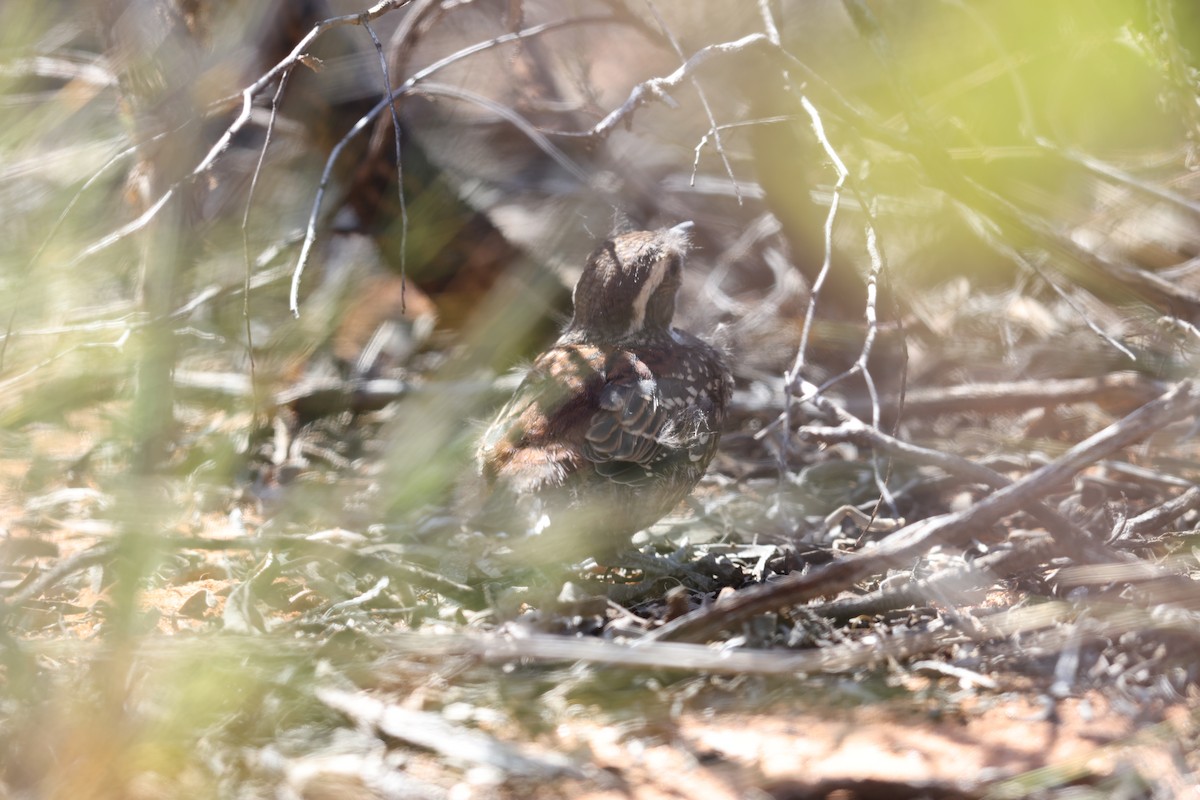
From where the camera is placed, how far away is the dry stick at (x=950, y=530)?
256 cm

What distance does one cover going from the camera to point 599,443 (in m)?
3.31

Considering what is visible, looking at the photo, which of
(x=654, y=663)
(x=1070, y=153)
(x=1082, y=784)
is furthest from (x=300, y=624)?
(x=1070, y=153)

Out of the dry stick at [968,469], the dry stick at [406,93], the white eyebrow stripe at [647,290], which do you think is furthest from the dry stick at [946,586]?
the dry stick at [406,93]

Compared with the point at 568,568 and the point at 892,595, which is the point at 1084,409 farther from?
the point at 568,568

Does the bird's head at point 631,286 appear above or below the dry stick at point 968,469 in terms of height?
above

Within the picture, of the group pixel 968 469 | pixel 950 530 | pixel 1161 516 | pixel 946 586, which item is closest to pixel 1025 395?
pixel 1161 516

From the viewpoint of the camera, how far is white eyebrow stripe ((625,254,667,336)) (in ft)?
12.7

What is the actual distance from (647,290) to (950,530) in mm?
1595

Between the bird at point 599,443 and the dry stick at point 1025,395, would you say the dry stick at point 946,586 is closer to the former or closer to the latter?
the bird at point 599,443

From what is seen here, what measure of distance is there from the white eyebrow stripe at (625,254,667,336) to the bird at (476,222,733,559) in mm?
140

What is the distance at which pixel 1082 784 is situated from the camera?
2.00m

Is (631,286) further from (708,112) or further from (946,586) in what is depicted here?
(946,586)

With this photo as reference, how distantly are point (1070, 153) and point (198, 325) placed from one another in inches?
145

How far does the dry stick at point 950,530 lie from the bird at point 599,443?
2.55 feet
